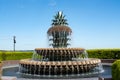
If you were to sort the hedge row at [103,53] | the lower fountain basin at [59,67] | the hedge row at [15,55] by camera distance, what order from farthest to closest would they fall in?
the hedge row at [15,55] < the hedge row at [103,53] < the lower fountain basin at [59,67]

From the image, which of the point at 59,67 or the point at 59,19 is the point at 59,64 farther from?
the point at 59,19

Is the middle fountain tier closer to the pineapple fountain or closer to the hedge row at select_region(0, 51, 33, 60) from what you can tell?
the pineapple fountain

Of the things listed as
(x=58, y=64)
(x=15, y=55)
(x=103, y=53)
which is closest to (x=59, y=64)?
(x=58, y=64)

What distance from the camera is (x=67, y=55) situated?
2139 centimetres

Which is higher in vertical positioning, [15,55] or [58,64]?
[15,55]

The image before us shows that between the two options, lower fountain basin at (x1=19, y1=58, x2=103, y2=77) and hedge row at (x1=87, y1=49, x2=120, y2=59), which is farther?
hedge row at (x1=87, y1=49, x2=120, y2=59)

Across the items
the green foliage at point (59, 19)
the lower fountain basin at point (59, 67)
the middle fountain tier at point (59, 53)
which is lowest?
the lower fountain basin at point (59, 67)

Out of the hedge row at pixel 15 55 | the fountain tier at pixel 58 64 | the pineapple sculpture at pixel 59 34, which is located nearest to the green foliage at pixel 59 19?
the pineapple sculpture at pixel 59 34

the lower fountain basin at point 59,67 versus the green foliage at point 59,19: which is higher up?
the green foliage at point 59,19

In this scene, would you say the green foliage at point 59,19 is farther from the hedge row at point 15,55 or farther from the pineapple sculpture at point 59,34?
the hedge row at point 15,55

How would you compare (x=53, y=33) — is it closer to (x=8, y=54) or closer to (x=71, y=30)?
(x=71, y=30)

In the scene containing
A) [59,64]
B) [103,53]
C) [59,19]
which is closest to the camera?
[59,64]

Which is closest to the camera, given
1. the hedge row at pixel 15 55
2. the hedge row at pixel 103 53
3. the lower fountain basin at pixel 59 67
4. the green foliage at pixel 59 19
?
the lower fountain basin at pixel 59 67

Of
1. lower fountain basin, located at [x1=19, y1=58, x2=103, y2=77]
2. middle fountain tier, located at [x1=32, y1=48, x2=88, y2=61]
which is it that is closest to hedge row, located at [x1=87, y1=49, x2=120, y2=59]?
middle fountain tier, located at [x1=32, y1=48, x2=88, y2=61]
